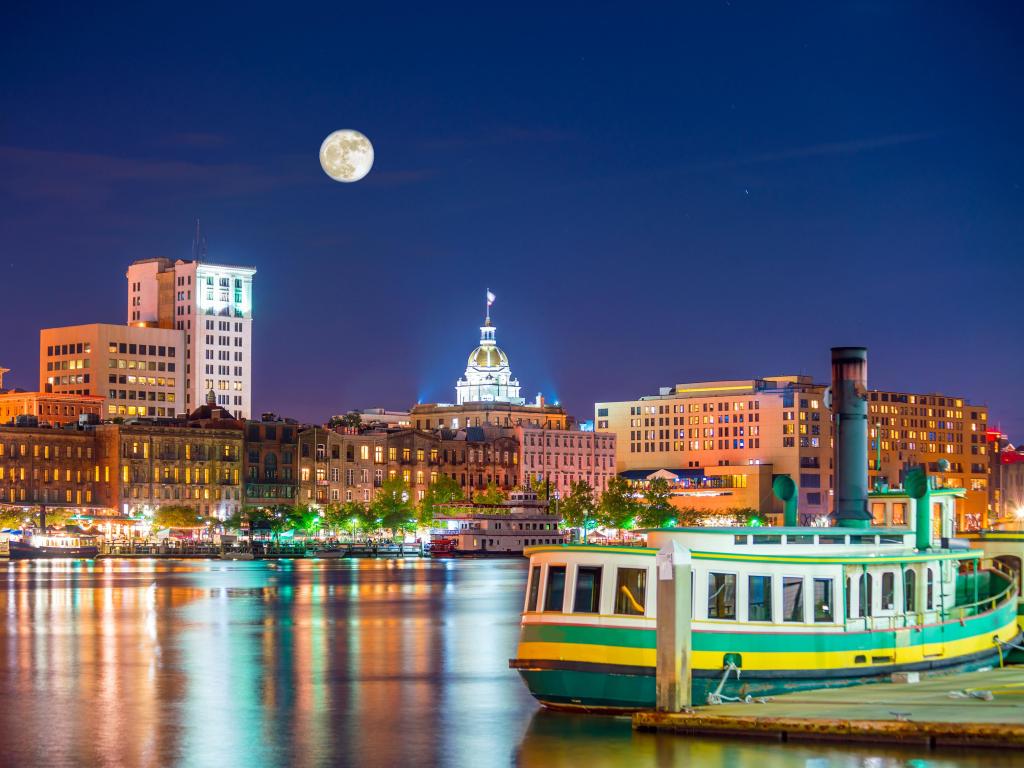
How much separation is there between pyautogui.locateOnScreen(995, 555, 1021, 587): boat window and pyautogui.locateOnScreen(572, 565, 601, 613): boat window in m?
18.3

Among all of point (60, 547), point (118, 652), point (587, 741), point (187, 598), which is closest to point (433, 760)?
point (587, 741)

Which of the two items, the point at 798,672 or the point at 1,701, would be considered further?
the point at 1,701

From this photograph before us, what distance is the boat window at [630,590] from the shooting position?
4341 centimetres

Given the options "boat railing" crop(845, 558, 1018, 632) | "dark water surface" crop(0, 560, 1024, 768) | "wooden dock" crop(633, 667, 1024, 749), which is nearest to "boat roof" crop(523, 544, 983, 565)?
"boat railing" crop(845, 558, 1018, 632)

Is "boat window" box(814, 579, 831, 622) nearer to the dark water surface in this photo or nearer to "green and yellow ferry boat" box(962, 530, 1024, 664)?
the dark water surface

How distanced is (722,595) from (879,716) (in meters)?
5.76

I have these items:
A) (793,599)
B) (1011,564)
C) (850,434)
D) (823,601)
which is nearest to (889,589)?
(823,601)

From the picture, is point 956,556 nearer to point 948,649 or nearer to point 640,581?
point 948,649

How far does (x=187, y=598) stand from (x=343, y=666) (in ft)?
150

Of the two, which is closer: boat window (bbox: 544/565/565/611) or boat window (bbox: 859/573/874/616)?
boat window (bbox: 544/565/565/611)

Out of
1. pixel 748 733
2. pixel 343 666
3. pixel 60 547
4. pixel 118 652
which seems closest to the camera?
pixel 748 733

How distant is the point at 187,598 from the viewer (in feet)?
350

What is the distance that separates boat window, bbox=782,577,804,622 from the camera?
148 ft

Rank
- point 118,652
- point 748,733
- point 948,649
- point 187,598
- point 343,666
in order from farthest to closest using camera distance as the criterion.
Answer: point 187,598 → point 118,652 → point 343,666 → point 948,649 → point 748,733
